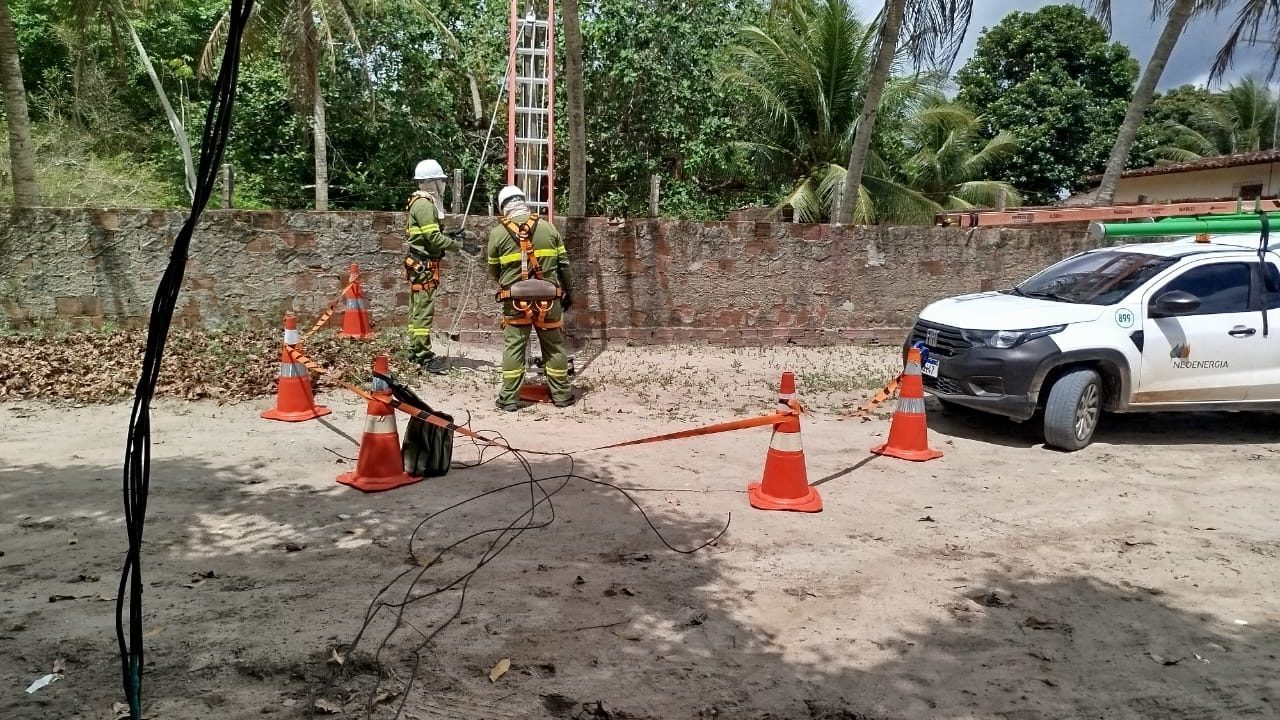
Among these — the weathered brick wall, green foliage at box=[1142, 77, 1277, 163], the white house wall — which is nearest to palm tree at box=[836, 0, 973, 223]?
the weathered brick wall

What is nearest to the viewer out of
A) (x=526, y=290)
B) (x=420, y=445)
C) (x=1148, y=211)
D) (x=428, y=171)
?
(x=420, y=445)

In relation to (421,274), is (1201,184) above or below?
above

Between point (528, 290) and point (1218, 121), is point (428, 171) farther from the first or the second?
point (1218, 121)

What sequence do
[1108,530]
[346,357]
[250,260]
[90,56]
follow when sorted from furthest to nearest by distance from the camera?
[90,56] → [250,260] → [346,357] → [1108,530]

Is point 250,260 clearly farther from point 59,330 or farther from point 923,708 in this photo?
point 923,708

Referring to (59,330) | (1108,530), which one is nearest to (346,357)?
(59,330)

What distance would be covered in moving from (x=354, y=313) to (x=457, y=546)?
6369 millimetres

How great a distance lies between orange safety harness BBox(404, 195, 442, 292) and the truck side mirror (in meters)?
7.01

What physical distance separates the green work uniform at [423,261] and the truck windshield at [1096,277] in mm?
6018

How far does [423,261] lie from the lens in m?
9.50

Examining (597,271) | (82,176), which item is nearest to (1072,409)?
(597,271)

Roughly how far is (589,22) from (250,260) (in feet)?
33.7

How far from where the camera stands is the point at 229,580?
4.30 m

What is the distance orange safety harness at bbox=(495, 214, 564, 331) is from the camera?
8.07m
